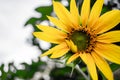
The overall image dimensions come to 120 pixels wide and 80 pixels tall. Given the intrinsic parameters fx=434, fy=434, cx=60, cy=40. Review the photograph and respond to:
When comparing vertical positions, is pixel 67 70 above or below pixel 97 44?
below

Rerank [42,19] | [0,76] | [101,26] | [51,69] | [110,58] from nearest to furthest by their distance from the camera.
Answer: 1. [110,58]
2. [101,26]
3. [0,76]
4. [42,19]
5. [51,69]

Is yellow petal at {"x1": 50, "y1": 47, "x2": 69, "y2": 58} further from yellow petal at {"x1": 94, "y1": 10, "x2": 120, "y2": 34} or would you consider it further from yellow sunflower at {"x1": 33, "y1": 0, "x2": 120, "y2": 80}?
yellow petal at {"x1": 94, "y1": 10, "x2": 120, "y2": 34}

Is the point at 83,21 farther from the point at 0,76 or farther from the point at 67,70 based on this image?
the point at 67,70

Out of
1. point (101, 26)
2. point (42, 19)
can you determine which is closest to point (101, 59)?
point (101, 26)

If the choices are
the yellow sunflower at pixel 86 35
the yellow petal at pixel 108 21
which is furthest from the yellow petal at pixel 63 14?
the yellow petal at pixel 108 21

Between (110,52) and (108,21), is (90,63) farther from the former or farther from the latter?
(108,21)

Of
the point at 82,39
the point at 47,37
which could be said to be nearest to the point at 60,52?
the point at 47,37

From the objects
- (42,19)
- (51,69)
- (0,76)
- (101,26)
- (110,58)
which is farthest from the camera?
(51,69)
